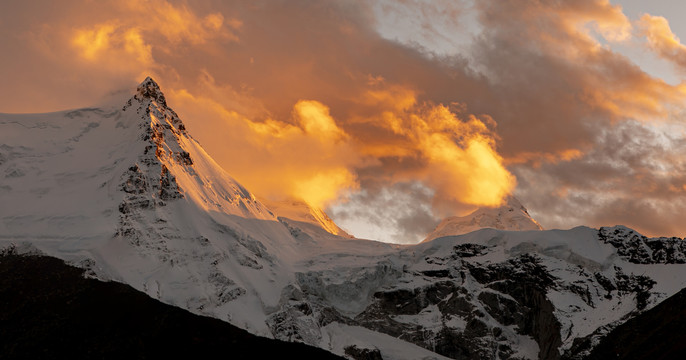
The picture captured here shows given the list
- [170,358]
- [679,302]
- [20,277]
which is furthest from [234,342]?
[679,302]

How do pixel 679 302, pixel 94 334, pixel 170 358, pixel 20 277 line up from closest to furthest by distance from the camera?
pixel 170 358, pixel 94 334, pixel 679 302, pixel 20 277

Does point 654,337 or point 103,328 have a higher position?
point 103,328

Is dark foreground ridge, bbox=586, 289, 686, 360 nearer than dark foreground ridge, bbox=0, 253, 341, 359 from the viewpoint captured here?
Yes

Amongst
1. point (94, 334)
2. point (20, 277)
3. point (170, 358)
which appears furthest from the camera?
point (20, 277)

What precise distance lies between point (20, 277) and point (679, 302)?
138286mm

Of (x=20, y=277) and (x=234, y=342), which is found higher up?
(x=20, y=277)

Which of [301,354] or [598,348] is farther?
[598,348]

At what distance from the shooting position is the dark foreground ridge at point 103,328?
15888cm

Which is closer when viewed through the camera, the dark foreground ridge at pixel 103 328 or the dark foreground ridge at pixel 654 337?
the dark foreground ridge at pixel 654 337

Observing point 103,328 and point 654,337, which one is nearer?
point 103,328

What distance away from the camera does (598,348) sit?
199 metres

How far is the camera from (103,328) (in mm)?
170125

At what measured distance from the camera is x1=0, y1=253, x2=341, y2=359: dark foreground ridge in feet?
521

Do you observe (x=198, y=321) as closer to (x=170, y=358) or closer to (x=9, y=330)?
(x=170, y=358)
